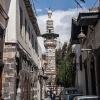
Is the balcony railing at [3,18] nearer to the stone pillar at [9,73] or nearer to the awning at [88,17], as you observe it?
the stone pillar at [9,73]

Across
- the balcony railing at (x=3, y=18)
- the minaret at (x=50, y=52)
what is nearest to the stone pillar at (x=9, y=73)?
the balcony railing at (x=3, y=18)

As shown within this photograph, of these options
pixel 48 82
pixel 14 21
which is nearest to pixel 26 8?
pixel 14 21

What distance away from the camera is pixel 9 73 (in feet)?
36.4

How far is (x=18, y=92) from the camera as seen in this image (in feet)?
41.4

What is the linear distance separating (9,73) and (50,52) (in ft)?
141

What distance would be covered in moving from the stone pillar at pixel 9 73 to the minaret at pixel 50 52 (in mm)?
40095

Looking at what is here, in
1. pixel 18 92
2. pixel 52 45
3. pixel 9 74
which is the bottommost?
pixel 18 92

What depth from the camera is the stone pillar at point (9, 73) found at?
1091 centimetres

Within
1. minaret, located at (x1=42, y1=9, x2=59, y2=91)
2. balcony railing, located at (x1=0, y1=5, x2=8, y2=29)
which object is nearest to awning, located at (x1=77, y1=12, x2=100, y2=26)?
balcony railing, located at (x1=0, y1=5, x2=8, y2=29)

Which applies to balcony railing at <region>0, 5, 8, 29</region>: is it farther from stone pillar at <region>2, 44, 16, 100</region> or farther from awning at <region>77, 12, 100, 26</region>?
awning at <region>77, 12, 100, 26</region>

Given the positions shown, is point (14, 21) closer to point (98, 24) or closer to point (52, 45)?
point (98, 24)

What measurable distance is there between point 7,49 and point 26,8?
5.59 m

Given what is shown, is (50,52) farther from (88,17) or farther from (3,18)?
(3,18)

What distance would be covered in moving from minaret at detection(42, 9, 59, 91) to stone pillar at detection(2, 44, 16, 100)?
4009 cm
